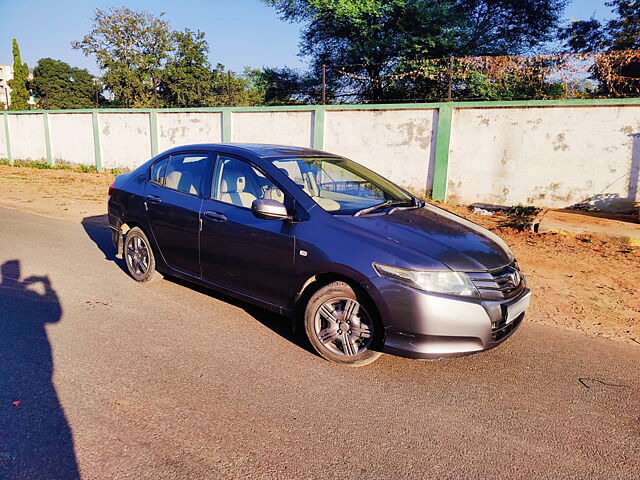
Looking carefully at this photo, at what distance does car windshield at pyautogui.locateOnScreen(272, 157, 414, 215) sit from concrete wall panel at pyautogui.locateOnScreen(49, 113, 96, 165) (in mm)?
18021

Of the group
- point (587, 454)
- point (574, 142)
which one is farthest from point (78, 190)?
point (587, 454)

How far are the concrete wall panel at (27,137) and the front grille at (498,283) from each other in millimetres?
23506

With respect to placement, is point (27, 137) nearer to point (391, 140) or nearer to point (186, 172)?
point (391, 140)

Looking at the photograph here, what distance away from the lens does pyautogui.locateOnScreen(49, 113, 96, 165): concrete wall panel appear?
19.6m

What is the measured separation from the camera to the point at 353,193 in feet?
14.3

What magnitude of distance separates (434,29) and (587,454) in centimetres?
2013

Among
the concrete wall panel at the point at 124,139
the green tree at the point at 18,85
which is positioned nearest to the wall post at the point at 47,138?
→ the concrete wall panel at the point at 124,139

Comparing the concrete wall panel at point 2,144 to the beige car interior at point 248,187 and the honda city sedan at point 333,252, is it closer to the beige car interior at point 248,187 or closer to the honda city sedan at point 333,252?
the honda city sedan at point 333,252

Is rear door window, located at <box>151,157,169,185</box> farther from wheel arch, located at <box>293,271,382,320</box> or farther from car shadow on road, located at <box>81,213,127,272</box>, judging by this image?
wheel arch, located at <box>293,271,382,320</box>

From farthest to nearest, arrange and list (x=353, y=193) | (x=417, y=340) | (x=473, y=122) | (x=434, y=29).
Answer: (x=434, y=29), (x=473, y=122), (x=353, y=193), (x=417, y=340)

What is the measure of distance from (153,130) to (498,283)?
16235 millimetres

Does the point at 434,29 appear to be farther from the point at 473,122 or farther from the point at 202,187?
the point at 202,187

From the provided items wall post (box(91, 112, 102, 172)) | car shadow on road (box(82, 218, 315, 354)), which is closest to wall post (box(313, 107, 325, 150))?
car shadow on road (box(82, 218, 315, 354))

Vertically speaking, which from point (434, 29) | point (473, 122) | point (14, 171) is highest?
point (434, 29)
